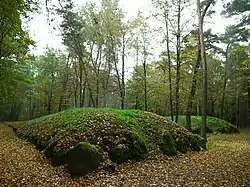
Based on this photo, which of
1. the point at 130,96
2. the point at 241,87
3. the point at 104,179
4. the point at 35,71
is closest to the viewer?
the point at 104,179

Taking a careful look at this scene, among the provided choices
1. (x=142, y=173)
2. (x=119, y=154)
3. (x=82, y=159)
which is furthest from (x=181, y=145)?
(x=82, y=159)

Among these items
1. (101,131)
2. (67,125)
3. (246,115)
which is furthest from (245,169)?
(246,115)

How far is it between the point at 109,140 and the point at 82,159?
5.58 ft

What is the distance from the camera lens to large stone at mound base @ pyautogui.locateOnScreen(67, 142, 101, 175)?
7328mm

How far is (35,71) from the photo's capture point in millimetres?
41281

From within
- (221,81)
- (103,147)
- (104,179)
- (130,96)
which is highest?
(221,81)

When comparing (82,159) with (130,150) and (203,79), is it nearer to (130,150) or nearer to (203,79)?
(130,150)

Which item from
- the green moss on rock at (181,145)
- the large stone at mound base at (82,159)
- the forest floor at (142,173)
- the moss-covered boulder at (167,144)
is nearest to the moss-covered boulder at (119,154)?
the forest floor at (142,173)

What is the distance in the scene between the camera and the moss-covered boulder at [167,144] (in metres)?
10.3

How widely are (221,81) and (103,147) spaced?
90.6ft

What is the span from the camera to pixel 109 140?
9000 millimetres

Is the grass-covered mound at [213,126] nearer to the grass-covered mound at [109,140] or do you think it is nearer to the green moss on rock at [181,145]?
the grass-covered mound at [109,140]

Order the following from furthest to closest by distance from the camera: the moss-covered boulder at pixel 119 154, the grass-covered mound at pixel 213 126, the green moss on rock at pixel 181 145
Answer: the grass-covered mound at pixel 213 126, the green moss on rock at pixel 181 145, the moss-covered boulder at pixel 119 154

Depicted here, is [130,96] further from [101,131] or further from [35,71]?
[101,131]
